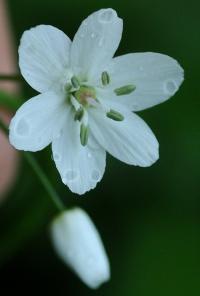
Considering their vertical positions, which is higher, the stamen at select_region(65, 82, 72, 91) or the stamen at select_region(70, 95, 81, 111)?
the stamen at select_region(65, 82, 72, 91)

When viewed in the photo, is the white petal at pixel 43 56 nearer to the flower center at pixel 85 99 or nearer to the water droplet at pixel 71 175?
the flower center at pixel 85 99

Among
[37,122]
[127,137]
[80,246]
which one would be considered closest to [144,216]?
[80,246]

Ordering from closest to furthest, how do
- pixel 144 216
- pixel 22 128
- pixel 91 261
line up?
pixel 22 128 < pixel 91 261 < pixel 144 216

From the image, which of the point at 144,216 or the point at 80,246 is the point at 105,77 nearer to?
the point at 80,246

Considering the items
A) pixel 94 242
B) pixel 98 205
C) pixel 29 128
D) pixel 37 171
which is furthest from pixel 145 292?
pixel 29 128

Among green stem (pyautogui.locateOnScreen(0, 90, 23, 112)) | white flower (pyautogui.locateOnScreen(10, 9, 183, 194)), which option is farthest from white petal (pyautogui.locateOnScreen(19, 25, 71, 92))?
green stem (pyautogui.locateOnScreen(0, 90, 23, 112))

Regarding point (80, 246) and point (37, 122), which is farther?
point (80, 246)

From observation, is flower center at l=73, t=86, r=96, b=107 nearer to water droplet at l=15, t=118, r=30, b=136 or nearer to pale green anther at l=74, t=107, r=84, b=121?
pale green anther at l=74, t=107, r=84, b=121
